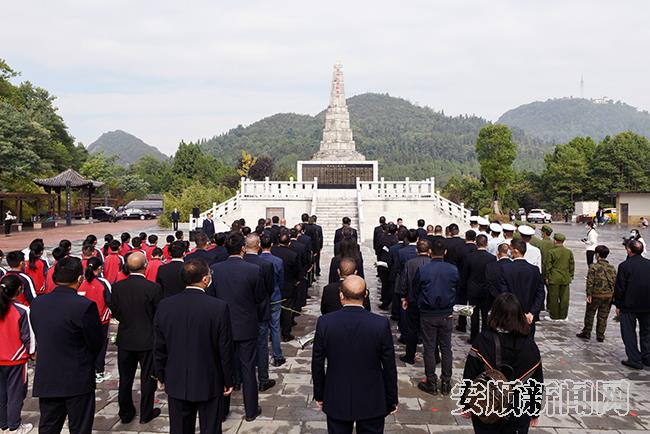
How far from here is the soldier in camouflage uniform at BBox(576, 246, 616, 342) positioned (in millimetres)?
7363

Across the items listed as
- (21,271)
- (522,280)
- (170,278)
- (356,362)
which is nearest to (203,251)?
(170,278)

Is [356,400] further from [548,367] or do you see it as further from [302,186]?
[302,186]

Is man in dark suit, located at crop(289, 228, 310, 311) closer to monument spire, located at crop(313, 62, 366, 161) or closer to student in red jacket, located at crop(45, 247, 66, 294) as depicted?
student in red jacket, located at crop(45, 247, 66, 294)

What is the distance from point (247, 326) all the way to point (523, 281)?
352 centimetres

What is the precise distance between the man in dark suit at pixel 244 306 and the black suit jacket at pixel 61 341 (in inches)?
57.5

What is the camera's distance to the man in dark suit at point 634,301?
254 inches

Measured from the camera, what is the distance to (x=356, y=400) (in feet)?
10.6

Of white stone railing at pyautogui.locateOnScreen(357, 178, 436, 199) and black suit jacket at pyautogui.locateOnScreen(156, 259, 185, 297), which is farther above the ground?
white stone railing at pyautogui.locateOnScreen(357, 178, 436, 199)

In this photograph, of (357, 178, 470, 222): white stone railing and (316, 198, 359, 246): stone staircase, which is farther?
(357, 178, 470, 222): white stone railing

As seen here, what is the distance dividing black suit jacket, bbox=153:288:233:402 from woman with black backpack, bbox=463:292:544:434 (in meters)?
1.89

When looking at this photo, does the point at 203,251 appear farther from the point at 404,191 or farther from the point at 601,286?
the point at 404,191

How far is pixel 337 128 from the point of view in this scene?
45.8m

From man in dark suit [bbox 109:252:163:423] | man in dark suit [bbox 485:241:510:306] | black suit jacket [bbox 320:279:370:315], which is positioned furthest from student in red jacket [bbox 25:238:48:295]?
man in dark suit [bbox 485:241:510:306]

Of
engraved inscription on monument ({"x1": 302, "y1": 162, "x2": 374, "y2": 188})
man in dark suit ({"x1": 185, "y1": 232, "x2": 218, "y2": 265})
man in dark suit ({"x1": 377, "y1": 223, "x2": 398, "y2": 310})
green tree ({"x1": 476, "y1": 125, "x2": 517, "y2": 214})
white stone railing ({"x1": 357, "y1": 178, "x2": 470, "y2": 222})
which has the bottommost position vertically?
man in dark suit ({"x1": 377, "y1": 223, "x2": 398, "y2": 310})
